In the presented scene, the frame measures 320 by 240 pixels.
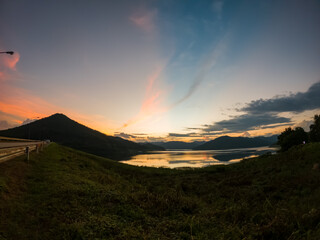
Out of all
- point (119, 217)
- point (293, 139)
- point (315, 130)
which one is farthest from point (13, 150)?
point (315, 130)

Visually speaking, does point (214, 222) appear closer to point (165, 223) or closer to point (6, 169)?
point (165, 223)

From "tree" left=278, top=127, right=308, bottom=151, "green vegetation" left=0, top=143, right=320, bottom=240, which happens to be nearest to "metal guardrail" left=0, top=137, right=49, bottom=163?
"green vegetation" left=0, top=143, right=320, bottom=240

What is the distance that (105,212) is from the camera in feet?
33.9

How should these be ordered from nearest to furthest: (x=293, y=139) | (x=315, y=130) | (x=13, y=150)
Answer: (x=13, y=150)
(x=293, y=139)
(x=315, y=130)

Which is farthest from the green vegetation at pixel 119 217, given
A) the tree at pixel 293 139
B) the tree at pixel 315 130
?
the tree at pixel 315 130

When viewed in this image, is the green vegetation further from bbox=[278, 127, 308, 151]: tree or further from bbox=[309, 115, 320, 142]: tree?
bbox=[309, 115, 320, 142]: tree

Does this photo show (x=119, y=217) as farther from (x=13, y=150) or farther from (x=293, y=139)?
(x=293, y=139)

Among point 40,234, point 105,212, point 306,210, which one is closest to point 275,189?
point 306,210

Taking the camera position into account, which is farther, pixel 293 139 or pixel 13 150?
pixel 293 139

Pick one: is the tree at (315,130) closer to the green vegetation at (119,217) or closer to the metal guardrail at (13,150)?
the green vegetation at (119,217)

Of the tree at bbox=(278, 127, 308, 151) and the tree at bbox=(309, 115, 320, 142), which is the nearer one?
the tree at bbox=(278, 127, 308, 151)

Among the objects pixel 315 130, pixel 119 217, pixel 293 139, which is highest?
pixel 315 130

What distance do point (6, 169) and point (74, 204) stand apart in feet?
28.3

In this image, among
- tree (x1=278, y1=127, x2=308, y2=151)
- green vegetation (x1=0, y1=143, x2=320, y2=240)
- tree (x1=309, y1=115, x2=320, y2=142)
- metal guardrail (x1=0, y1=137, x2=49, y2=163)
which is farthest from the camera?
tree (x1=309, y1=115, x2=320, y2=142)
